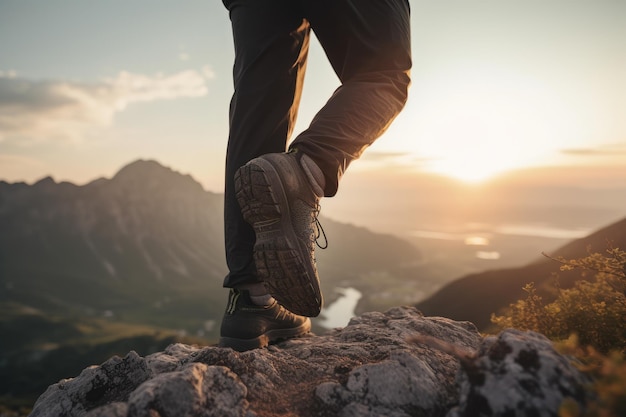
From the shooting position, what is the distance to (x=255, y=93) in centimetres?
321

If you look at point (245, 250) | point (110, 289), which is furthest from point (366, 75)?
point (110, 289)

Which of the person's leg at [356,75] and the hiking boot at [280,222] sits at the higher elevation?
the person's leg at [356,75]

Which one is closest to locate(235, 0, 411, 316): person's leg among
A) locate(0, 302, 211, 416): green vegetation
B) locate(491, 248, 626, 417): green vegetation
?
locate(491, 248, 626, 417): green vegetation

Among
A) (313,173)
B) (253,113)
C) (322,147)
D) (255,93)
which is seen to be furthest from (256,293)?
(255,93)

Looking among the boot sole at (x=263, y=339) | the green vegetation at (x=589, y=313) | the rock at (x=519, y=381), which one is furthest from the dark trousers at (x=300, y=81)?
the green vegetation at (x=589, y=313)

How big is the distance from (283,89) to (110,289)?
219 meters

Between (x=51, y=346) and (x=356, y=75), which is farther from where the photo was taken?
(x=51, y=346)

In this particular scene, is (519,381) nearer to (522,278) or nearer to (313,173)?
(313,173)

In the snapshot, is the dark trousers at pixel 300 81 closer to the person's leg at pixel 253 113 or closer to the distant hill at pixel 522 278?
the person's leg at pixel 253 113

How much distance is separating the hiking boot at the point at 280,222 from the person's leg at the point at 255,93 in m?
0.41

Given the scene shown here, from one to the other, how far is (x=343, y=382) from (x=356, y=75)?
7.36 feet

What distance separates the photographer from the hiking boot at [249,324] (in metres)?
3.27

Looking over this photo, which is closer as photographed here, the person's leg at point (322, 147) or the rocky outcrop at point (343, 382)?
the rocky outcrop at point (343, 382)

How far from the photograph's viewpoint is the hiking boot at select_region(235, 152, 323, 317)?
281 centimetres
